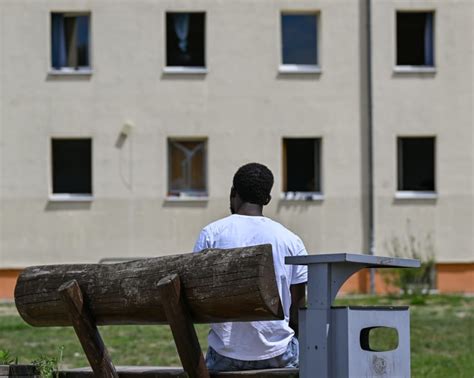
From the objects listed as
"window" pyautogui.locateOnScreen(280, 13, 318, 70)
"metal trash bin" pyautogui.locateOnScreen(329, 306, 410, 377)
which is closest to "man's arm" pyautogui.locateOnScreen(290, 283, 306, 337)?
"metal trash bin" pyautogui.locateOnScreen(329, 306, 410, 377)

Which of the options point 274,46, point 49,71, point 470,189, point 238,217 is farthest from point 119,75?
point 238,217

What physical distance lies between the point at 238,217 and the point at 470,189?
25399 mm

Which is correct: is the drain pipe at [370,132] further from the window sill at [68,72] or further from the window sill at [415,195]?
the window sill at [68,72]

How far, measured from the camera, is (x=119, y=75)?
1215 inches

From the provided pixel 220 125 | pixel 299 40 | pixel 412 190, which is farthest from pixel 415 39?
pixel 220 125

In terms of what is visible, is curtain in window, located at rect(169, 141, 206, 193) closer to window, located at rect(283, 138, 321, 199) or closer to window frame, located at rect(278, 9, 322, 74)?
window, located at rect(283, 138, 321, 199)

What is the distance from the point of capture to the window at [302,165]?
102 feet

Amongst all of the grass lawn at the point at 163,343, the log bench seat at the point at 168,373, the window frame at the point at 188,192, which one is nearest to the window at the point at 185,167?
the window frame at the point at 188,192

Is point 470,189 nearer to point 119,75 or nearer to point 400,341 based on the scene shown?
point 119,75

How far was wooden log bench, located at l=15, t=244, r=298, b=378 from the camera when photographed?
483 centimetres

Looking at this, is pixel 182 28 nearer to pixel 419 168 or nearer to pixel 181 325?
pixel 419 168

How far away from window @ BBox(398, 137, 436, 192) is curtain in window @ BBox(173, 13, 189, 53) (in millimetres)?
5536

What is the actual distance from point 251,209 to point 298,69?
25.0 metres

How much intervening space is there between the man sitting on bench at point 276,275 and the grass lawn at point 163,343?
7152 millimetres
